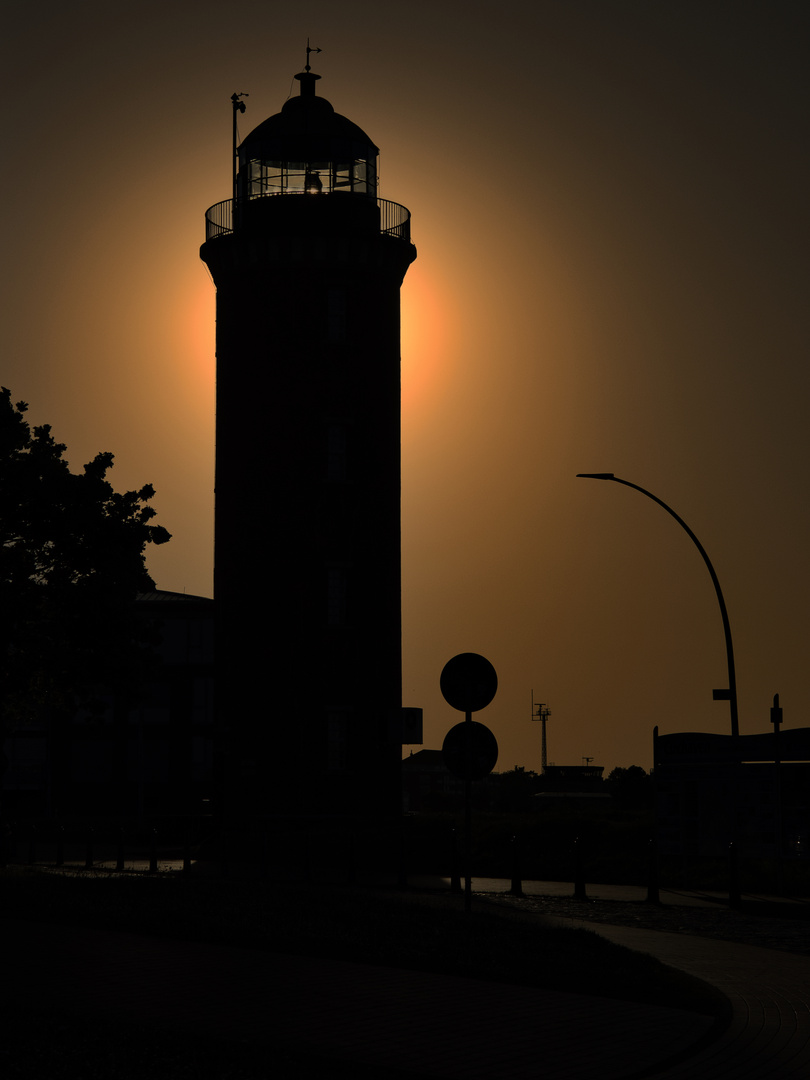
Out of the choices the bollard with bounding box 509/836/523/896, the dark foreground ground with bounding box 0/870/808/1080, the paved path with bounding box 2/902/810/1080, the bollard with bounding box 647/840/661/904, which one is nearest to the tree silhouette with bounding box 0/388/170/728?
the dark foreground ground with bounding box 0/870/808/1080

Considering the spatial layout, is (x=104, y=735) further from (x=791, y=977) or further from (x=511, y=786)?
(x=511, y=786)

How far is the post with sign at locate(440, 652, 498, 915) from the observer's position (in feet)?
59.0

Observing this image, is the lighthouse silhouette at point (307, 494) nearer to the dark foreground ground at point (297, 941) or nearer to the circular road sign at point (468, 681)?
the dark foreground ground at point (297, 941)

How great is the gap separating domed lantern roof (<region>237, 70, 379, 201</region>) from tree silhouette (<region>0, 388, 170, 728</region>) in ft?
54.2

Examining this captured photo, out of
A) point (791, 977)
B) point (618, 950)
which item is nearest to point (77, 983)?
point (618, 950)

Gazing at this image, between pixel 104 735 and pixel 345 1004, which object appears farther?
pixel 104 735

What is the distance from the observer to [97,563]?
30969 mm

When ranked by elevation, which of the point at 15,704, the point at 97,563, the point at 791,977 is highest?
the point at 97,563

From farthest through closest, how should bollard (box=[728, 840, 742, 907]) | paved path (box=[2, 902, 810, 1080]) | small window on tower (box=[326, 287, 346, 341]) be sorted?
small window on tower (box=[326, 287, 346, 341]) → bollard (box=[728, 840, 742, 907]) → paved path (box=[2, 902, 810, 1080])

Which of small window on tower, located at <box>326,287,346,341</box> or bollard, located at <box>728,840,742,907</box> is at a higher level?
small window on tower, located at <box>326,287,346,341</box>

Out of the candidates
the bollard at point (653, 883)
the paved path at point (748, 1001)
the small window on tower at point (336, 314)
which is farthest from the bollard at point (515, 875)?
the small window on tower at point (336, 314)

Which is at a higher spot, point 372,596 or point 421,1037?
point 372,596

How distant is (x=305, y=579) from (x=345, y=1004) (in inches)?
1248

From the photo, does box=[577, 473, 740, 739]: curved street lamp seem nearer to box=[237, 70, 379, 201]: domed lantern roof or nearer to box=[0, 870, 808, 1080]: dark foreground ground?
box=[0, 870, 808, 1080]: dark foreground ground
